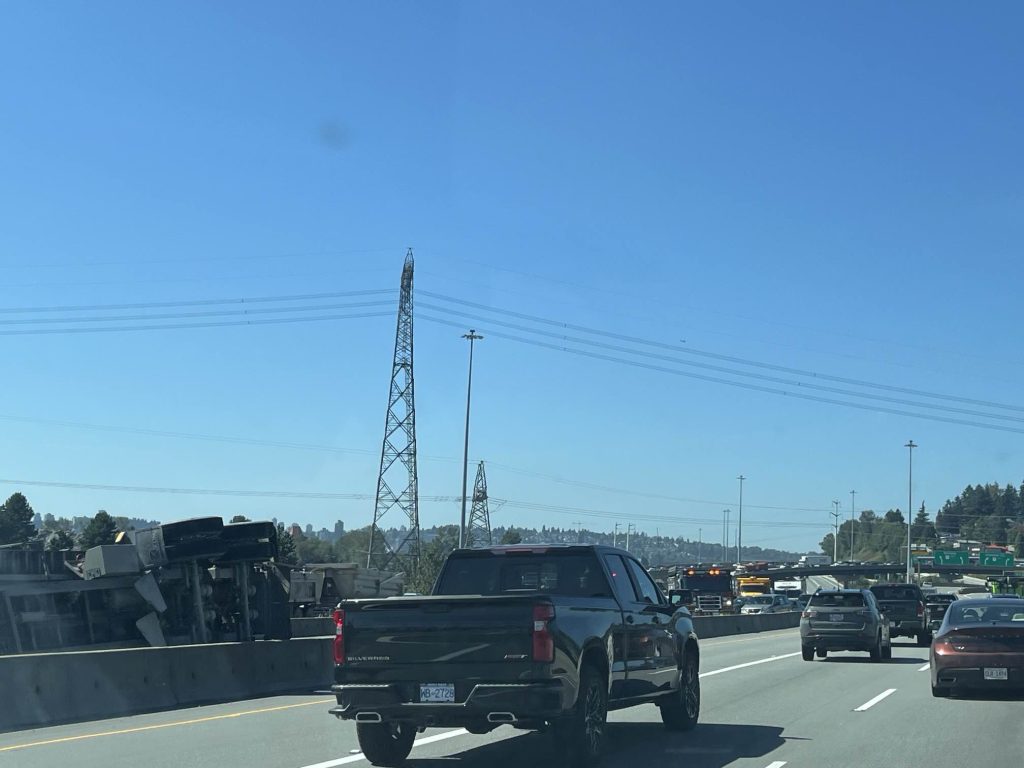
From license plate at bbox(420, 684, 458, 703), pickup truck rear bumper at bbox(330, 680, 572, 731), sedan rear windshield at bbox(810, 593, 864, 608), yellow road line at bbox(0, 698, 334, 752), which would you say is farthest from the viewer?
sedan rear windshield at bbox(810, 593, 864, 608)

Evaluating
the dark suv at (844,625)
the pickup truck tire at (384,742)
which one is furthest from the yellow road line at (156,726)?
the dark suv at (844,625)

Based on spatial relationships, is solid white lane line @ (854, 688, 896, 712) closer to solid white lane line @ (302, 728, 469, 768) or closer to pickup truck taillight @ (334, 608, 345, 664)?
solid white lane line @ (302, 728, 469, 768)

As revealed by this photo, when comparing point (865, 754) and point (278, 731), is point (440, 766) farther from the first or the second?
point (865, 754)

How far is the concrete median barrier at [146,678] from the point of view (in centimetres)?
1556

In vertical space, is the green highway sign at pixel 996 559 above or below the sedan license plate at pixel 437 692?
below

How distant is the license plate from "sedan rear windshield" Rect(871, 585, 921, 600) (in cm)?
2998

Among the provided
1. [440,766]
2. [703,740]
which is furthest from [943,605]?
[440,766]

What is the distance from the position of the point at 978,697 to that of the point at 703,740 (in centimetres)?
725

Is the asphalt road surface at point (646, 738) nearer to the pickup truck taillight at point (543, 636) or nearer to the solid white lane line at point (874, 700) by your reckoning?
the solid white lane line at point (874, 700)

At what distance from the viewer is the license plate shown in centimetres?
1075

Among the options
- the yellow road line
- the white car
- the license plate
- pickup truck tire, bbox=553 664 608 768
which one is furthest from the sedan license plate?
the white car

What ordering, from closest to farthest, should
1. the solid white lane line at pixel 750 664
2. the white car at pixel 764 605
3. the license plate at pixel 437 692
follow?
the license plate at pixel 437 692 < the solid white lane line at pixel 750 664 < the white car at pixel 764 605

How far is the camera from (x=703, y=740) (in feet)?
45.7

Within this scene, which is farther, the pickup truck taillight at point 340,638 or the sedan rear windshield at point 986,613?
the sedan rear windshield at point 986,613
